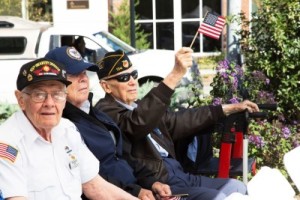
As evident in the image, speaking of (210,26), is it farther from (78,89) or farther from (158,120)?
(78,89)

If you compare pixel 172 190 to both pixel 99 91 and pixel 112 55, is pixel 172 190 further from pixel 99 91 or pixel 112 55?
pixel 99 91

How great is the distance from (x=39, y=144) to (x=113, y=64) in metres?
1.22

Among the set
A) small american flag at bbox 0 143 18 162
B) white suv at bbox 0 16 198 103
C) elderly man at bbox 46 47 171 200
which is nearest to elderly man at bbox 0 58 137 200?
small american flag at bbox 0 143 18 162

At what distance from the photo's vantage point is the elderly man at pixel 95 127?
3836mm

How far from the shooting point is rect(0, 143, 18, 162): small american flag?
3070 millimetres

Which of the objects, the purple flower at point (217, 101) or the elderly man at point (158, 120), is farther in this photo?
the purple flower at point (217, 101)

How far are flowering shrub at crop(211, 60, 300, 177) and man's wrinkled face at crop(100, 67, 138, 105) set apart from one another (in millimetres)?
2232

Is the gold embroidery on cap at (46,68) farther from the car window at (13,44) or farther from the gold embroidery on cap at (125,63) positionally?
the car window at (13,44)

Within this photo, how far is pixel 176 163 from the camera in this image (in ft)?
14.8

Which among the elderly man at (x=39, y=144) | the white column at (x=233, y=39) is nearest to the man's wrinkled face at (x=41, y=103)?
the elderly man at (x=39, y=144)

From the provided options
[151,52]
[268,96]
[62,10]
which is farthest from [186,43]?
[268,96]

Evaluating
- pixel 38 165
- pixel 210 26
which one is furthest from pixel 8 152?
pixel 210 26

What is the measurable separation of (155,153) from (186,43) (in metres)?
16.7

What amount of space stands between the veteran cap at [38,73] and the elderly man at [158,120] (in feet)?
A: 3.05
